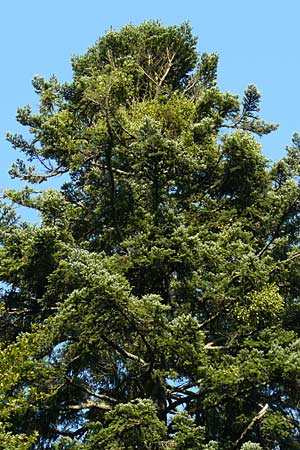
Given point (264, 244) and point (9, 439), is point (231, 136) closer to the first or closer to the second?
point (264, 244)

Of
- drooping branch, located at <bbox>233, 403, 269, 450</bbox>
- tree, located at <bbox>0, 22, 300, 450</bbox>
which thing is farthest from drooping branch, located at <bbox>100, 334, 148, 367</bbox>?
drooping branch, located at <bbox>233, 403, 269, 450</bbox>

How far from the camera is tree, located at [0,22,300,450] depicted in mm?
9984

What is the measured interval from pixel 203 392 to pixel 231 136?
441cm

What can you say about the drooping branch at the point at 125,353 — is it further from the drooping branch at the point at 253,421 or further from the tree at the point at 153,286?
the drooping branch at the point at 253,421

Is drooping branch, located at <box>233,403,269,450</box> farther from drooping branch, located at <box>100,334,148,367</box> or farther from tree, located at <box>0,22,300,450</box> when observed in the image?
drooping branch, located at <box>100,334,148,367</box>

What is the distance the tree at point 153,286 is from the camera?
998 cm

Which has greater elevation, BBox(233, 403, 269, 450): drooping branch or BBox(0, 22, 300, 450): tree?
BBox(0, 22, 300, 450): tree

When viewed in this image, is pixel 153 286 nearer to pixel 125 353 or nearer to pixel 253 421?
pixel 125 353

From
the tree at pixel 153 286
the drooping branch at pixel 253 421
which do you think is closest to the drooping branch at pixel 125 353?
the tree at pixel 153 286

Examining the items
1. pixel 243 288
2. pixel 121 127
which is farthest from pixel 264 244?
pixel 121 127

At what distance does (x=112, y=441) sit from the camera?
960cm

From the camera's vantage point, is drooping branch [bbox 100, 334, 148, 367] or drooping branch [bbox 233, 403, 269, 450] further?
drooping branch [bbox 100, 334, 148, 367]

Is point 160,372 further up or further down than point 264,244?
further down

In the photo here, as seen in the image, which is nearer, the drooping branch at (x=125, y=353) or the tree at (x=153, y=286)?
the tree at (x=153, y=286)
